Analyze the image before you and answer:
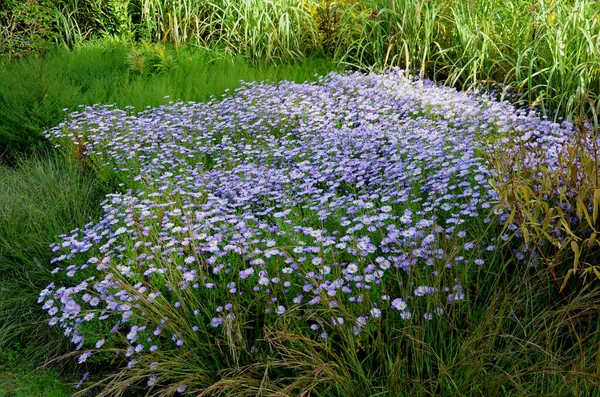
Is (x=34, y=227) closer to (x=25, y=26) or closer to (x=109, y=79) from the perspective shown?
(x=109, y=79)

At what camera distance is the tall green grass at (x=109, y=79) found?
574 centimetres

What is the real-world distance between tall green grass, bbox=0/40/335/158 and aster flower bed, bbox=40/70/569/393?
1.40ft

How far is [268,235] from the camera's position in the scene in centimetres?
309

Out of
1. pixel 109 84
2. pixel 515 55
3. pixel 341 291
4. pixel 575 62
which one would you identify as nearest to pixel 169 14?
pixel 109 84

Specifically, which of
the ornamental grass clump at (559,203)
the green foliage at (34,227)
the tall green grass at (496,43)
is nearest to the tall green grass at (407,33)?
the tall green grass at (496,43)

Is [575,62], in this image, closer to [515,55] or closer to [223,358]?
[515,55]

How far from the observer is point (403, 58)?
729 cm

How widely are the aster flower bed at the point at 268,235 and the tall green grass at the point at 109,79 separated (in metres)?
0.43

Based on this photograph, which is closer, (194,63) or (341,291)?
(341,291)

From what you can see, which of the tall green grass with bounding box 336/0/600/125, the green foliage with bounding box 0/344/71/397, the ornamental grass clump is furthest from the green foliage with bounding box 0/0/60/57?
the ornamental grass clump

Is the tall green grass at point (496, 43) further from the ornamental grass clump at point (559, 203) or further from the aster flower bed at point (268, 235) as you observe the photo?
the ornamental grass clump at point (559, 203)

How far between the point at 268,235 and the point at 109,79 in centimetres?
483

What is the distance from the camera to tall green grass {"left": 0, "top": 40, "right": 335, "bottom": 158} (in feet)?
18.8

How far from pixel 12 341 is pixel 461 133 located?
11.0 feet
